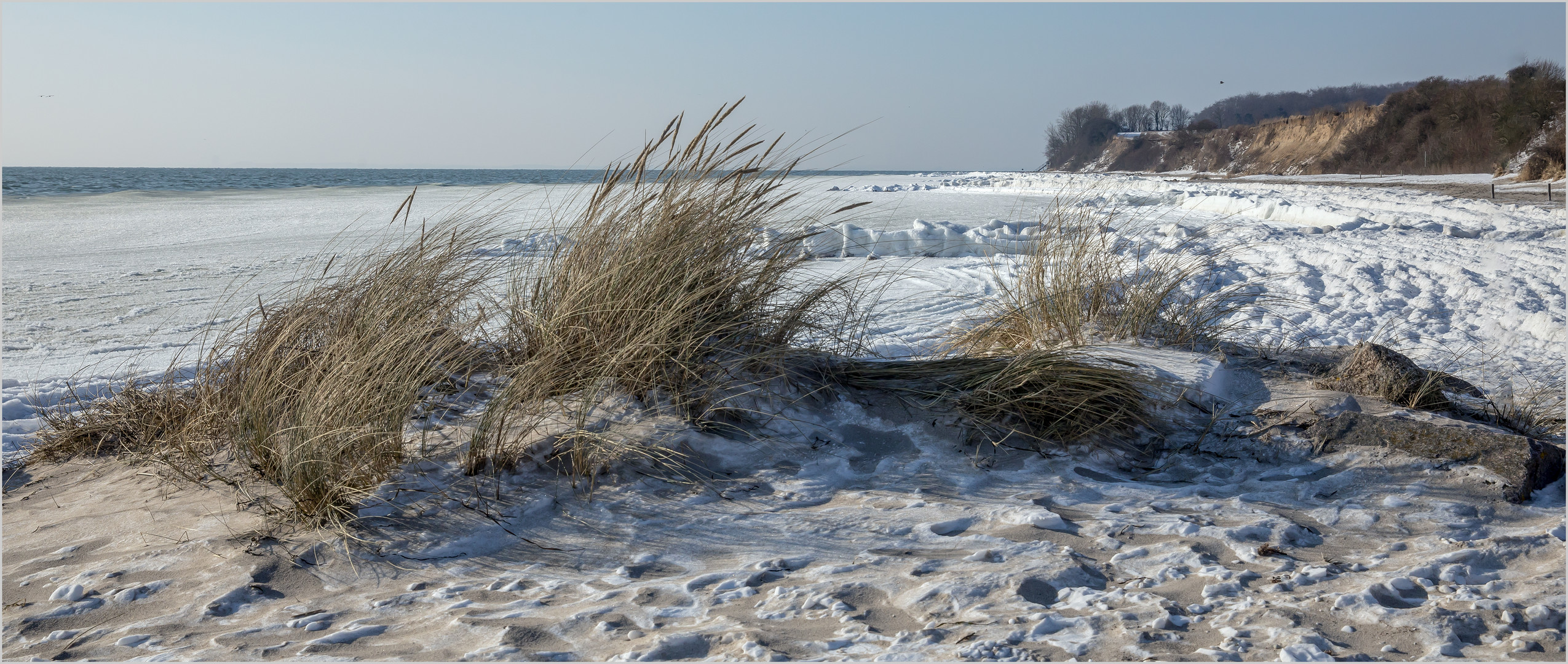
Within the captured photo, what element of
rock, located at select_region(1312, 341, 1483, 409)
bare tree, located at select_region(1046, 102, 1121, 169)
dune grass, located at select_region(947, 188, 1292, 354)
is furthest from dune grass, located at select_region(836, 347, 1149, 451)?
bare tree, located at select_region(1046, 102, 1121, 169)

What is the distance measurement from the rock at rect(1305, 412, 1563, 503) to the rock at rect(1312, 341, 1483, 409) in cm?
40

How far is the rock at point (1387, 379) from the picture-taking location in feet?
9.21

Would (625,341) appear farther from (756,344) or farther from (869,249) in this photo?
(869,249)

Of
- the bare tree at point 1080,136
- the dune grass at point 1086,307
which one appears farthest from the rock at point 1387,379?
the bare tree at point 1080,136

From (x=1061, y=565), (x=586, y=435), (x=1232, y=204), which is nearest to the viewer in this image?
(x=1061, y=565)

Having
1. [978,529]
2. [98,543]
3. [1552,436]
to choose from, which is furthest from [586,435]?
[1552,436]

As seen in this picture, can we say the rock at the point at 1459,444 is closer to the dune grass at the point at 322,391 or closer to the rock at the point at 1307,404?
the rock at the point at 1307,404

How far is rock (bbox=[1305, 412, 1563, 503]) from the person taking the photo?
2178 mm

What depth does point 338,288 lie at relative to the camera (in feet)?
9.85

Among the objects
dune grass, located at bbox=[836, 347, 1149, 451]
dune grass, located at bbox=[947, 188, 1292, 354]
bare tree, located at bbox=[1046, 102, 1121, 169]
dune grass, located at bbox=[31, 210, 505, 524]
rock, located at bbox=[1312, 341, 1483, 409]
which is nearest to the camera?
dune grass, located at bbox=[31, 210, 505, 524]

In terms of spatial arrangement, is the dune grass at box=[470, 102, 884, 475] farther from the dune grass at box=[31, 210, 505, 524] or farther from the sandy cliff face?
the sandy cliff face

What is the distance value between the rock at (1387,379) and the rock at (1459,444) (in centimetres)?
40

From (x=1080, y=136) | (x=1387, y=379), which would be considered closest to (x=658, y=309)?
(x=1387, y=379)

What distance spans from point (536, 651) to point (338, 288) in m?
2.06
